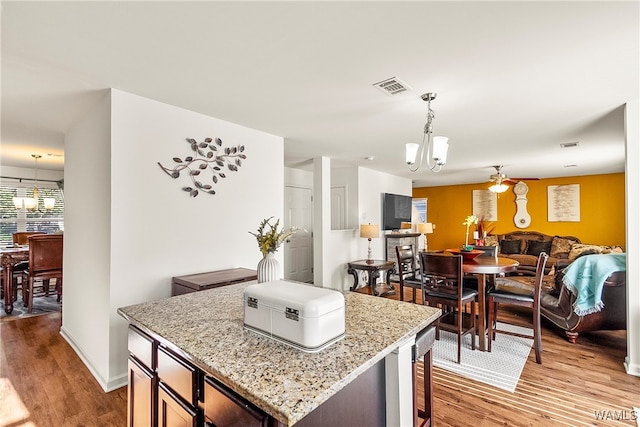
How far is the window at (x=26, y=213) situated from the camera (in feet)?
18.7

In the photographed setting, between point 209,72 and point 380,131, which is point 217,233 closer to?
point 209,72

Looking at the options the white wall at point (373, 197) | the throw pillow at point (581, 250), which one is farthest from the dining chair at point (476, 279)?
the throw pillow at point (581, 250)

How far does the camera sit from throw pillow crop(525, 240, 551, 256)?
21.8 feet

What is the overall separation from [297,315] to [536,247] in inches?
292

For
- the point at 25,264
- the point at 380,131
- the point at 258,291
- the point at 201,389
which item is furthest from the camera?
the point at 25,264

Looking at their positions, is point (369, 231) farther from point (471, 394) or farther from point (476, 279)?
point (471, 394)

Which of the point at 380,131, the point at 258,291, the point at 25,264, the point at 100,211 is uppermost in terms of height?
the point at 380,131

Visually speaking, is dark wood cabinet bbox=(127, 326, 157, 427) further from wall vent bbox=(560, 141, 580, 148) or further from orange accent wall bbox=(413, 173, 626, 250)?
orange accent wall bbox=(413, 173, 626, 250)

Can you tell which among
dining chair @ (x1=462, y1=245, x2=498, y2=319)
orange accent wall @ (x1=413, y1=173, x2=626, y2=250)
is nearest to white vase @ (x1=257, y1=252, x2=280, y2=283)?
dining chair @ (x1=462, y1=245, x2=498, y2=319)

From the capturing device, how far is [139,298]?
2.49 m

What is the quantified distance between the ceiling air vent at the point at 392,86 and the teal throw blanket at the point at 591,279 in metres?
2.54

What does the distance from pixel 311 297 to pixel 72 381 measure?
2.58 meters

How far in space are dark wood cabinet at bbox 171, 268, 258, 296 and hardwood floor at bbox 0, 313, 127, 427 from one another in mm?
827

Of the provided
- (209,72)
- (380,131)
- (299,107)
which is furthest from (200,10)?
(380,131)
